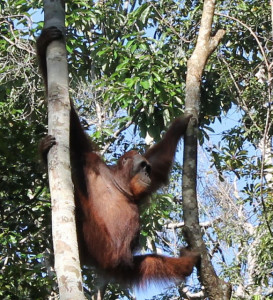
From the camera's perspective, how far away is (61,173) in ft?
13.3

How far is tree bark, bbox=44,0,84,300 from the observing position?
364 centimetres

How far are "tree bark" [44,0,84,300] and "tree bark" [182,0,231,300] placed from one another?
91cm

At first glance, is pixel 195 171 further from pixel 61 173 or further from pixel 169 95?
pixel 169 95

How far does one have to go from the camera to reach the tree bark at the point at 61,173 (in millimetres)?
3637

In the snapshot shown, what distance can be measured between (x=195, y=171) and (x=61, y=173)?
1.08m

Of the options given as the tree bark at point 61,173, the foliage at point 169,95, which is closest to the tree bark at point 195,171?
the tree bark at point 61,173

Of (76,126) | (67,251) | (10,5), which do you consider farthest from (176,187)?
(67,251)

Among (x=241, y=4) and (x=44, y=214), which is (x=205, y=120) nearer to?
(x=241, y=4)

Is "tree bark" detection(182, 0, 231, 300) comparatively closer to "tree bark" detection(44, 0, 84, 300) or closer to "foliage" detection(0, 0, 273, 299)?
"tree bark" detection(44, 0, 84, 300)

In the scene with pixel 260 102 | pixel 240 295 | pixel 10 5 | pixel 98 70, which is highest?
pixel 10 5

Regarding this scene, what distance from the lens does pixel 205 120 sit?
30.1 feet

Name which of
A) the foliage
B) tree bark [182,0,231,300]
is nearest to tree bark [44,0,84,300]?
tree bark [182,0,231,300]

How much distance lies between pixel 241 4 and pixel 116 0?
221 cm

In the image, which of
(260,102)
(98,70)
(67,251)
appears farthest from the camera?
(98,70)
